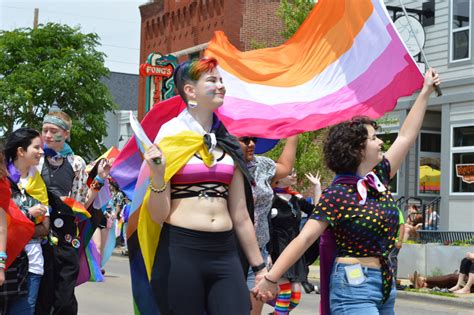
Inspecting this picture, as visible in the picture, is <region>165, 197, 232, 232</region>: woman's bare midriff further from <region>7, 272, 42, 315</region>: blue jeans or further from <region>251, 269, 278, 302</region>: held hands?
<region>7, 272, 42, 315</region>: blue jeans

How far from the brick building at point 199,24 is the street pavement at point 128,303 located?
63.9ft

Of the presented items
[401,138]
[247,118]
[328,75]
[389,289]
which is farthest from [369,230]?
[328,75]

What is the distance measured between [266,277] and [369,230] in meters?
0.67

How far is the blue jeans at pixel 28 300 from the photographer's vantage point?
6.57 metres

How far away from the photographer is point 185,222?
524cm

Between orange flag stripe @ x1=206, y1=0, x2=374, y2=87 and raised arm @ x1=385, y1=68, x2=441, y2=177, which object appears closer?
raised arm @ x1=385, y1=68, x2=441, y2=177

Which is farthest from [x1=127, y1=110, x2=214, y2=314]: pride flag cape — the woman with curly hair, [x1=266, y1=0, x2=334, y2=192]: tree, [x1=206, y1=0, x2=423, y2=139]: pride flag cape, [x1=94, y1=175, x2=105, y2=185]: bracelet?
[x1=266, y1=0, x2=334, y2=192]: tree

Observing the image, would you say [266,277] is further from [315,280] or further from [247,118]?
[315,280]

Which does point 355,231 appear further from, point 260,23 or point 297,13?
point 260,23

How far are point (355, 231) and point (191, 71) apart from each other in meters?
1.44

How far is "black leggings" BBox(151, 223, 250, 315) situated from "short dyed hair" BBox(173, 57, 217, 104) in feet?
3.06

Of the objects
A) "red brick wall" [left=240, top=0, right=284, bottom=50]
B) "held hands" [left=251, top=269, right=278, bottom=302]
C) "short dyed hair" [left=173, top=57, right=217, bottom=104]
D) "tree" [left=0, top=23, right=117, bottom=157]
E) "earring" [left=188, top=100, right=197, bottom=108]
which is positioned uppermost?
"red brick wall" [left=240, top=0, right=284, bottom=50]

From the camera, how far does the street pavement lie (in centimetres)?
1256

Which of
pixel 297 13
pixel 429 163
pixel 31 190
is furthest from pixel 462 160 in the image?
pixel 31 190
